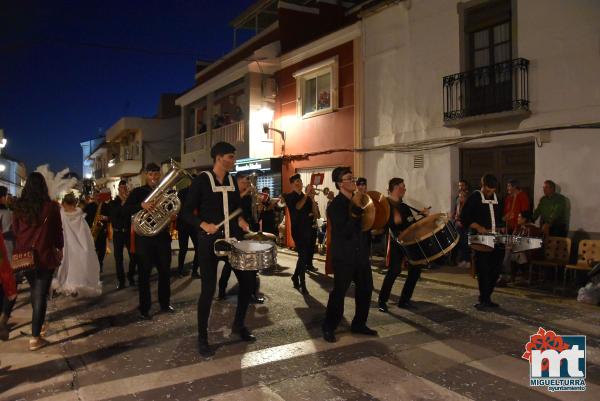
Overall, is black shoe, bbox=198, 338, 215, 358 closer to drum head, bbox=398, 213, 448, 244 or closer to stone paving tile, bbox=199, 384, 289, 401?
stone paving tile, bbox=199, 384, 289, 401

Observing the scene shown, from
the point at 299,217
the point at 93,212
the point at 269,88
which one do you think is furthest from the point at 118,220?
the point at 269,88

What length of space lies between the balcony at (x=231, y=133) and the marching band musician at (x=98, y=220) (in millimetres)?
10540

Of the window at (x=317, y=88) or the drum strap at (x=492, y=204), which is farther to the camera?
the window at (x=317, y=88)

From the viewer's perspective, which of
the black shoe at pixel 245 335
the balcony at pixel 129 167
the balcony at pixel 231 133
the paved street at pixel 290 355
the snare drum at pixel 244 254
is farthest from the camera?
the balcony at pixel 129 167

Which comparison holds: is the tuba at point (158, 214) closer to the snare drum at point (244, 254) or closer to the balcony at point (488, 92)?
the snare drum at point (244, 254)

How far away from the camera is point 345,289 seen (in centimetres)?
553

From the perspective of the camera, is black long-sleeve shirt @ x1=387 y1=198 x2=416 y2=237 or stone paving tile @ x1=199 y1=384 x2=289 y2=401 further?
black long-sleeve shirt @ x1=387 y1=198 x2=416 y2=237

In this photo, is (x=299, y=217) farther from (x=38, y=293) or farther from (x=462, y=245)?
(x=462, y=245)

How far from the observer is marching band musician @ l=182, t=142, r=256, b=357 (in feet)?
16.9

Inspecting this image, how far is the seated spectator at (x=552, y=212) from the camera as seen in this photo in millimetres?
9852

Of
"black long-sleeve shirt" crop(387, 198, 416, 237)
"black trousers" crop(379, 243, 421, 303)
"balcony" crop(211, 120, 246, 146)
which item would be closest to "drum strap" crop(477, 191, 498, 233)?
"black long-sleeve shirt" crop(387, 198, 416, 237)

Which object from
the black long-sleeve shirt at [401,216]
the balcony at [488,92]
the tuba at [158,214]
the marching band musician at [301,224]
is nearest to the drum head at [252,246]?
the tuba at [158,214]

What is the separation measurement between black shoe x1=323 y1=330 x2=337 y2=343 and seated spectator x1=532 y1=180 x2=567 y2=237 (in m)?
5.96

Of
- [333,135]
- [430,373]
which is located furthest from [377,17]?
[430,373]
